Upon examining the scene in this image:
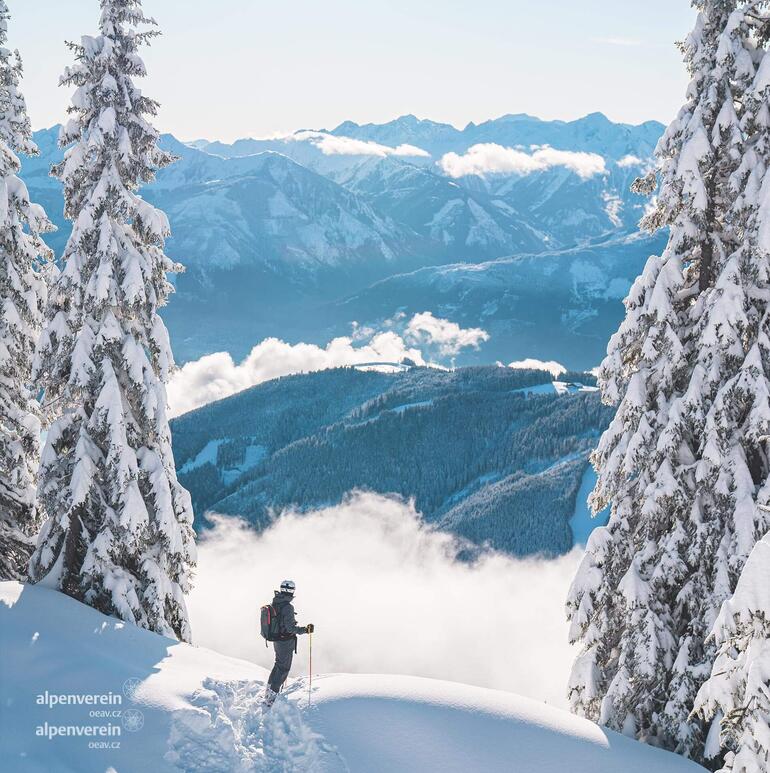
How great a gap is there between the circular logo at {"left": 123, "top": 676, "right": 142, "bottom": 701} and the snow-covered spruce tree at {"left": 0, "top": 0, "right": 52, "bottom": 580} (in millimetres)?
8235

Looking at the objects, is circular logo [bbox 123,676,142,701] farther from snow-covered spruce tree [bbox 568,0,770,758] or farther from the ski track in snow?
snow-covered spruce tree [bbox 568,0,770,758]

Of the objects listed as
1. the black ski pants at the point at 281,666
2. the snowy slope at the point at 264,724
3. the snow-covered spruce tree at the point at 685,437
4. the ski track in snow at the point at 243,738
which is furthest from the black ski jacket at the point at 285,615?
the snow-covered spruce tree at the point at 685,437

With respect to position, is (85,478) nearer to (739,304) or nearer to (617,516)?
(617,516)

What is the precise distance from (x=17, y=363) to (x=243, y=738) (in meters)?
12.3

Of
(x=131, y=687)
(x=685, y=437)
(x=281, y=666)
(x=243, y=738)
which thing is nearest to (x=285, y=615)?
(x=281, y=666)

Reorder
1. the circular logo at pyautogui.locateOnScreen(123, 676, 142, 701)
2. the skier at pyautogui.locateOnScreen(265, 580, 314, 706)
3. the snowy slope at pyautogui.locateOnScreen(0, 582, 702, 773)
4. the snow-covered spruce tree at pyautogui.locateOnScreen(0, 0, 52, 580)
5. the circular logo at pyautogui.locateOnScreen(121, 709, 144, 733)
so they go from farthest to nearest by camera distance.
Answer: the snow-covered spruce tree at pyautogui.locateOnScreen(0, 0, 52, 580) < the skier at pyautogui.locateOnScreen(265, 580, 314, 706) < the circular logo at pyautogui.locateOnScreen(123, 676, 142, 701) < the circular logo at pyautogui.locateOnScreen(121, 709, 144, 733) < the snowy slope at pyautogui.locateOnScreen(0, 582, 702, 773)

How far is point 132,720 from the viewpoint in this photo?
12.8 m

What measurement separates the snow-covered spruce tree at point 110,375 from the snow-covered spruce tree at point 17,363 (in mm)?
1863

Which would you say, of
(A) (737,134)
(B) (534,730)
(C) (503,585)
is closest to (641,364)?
(A) (737,134)

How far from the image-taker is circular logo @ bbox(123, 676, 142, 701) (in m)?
13.4

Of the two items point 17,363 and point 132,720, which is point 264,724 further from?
point 17,363

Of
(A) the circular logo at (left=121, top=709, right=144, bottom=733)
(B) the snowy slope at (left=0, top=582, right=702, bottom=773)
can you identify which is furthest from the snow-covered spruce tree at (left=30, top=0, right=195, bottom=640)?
(A) the circular logo at (left=121, top=709, right=144, bottom=733)

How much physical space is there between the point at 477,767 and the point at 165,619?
953cm

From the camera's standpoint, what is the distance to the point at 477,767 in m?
12.0
